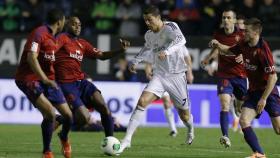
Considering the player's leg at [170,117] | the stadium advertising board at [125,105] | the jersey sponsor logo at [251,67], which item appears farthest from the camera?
the stadium advertising board at [125,105]

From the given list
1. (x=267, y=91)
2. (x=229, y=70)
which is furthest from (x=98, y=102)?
(x=229, y=70)

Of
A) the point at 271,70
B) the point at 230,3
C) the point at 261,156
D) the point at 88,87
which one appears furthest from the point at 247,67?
the point at 230,3

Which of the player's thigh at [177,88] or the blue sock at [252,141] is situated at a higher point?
the player's thigh at [177,88]

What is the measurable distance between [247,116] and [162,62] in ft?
9.57

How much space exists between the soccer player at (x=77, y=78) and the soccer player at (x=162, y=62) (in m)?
0.51

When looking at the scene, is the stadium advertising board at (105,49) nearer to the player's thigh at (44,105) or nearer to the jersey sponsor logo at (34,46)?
the player's thigh at (44,105)

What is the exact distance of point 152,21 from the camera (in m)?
15.1

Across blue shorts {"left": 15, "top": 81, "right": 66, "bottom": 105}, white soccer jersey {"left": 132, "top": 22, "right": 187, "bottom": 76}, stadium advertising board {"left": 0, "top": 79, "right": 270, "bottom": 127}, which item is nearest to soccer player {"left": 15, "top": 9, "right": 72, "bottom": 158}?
blue shorts {"left": 15, "top": 81, "right": 66, "bottom": 105}

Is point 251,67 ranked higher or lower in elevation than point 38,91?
higher

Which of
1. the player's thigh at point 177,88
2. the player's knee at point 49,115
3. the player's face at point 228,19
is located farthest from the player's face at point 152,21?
the player's knee at point 49,115

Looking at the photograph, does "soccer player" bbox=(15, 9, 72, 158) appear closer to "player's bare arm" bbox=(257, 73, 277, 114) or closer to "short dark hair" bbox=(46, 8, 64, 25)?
"short dark hair" bbox=(46, 8, 64, 25)

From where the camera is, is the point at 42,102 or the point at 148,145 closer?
the point at 42,102

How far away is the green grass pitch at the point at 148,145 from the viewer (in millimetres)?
14525

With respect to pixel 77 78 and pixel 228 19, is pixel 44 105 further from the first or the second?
pixel 228 19
